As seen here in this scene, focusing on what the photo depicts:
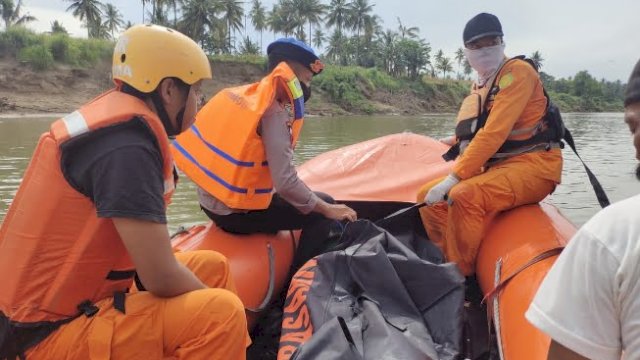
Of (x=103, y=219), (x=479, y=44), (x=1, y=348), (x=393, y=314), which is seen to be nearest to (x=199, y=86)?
(x=103, y=219)

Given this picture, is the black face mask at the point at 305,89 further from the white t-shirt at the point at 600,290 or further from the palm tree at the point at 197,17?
the palm tree at the point at 197,17

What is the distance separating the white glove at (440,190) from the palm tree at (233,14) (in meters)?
45.2

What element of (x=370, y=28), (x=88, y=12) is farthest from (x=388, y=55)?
(x=88, y=12)

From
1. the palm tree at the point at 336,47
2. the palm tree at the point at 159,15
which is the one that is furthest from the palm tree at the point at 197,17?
the palm tree at the point at 336,47

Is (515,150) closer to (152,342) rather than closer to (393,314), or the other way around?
(393,314)

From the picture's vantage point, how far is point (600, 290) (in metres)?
0.86

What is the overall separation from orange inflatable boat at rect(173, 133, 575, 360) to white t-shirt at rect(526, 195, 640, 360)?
0.94 metres

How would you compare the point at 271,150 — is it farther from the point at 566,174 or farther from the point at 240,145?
the point at 566,174

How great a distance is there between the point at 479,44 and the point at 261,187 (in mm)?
1629

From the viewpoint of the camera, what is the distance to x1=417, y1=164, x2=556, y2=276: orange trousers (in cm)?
307

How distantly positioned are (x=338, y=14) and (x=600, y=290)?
202ft

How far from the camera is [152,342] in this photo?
1.65m

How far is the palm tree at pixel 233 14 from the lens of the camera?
46375 millimetres

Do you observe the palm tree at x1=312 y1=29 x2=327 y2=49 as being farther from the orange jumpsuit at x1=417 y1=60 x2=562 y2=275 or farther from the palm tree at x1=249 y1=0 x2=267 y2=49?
the orange jumpsuit at x1=417 y1=60 x2=562 y2=275
